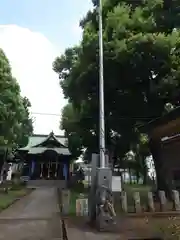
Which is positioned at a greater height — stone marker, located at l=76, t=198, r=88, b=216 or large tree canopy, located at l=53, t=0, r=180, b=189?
large tree canopy, located at l=53, t=0, r=180, b=189

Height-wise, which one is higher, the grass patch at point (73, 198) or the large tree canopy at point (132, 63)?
the large tree canopy at point (132, 63)

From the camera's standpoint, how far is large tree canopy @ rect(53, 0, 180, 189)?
1405 cm

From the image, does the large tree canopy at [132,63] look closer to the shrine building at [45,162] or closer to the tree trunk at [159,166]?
the tree trunk at [159,166]

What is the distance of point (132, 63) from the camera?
46.2 feet

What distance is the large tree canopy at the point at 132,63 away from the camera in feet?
46.1

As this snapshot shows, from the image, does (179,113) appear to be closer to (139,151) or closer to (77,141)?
(77,141)

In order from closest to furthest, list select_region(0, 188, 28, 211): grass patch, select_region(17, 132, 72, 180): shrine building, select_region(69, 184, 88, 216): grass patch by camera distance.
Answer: select_region(69, 184, 88, 216): grass patch, select_region(0, 188, 28, 211): grass patch, select_region(17, 132, 72, 180): shrine building

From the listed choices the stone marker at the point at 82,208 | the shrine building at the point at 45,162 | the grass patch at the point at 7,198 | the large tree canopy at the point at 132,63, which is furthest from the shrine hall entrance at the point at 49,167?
the stone marker at the point at 82,208

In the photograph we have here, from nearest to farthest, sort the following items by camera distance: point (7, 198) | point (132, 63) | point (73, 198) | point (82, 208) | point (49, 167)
Answer: point (82, 208) < point (132, 63) < point (7, 198) < point (73, 198) < point (49, 167)

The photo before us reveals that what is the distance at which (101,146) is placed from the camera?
387 inches

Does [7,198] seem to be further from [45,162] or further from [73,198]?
[45,162]

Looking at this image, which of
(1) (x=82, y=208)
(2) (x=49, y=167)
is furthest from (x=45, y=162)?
(1) (x=82, y=208)

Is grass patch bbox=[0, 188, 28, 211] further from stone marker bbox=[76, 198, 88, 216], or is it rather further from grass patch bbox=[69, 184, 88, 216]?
stone marker bbox=[76, 198, 88, 216]

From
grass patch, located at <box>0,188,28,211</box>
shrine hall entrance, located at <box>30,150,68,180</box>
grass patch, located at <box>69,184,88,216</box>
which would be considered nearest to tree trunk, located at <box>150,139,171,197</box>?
grass patch, located at <box>69,184,88,216</box>
